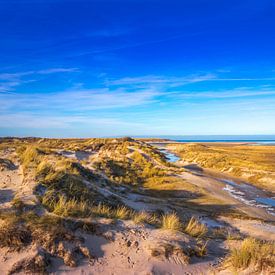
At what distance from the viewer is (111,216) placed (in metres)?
9.28

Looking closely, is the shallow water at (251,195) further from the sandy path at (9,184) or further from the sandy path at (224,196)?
the sandy path at (9,184)

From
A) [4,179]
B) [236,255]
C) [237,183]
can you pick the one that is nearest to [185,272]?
[236,255]

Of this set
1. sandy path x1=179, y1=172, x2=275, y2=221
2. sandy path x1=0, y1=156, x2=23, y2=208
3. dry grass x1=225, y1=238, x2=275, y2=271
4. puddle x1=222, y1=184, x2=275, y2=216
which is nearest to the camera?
dry grass x1=225, y1=238, x2=275, y2=271

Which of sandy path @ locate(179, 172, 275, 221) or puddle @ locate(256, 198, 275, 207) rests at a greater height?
sandy path @ locate(179, 172, 275, 221)

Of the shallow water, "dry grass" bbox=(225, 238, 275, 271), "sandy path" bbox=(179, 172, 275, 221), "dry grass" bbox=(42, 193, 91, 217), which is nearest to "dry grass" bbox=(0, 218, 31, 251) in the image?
"dry grass" bbox=(42, 193, 91, 217)

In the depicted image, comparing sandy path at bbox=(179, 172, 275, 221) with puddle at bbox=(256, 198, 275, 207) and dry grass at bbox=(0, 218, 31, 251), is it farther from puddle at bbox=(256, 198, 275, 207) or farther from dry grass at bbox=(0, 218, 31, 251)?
dry grass at bbox=(0, 218, 31, 251)

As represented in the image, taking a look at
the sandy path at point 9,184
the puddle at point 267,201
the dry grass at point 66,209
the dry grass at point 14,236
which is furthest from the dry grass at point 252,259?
the puddle at point 267,201

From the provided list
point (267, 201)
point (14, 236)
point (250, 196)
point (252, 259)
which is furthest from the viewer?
point (250, 196)

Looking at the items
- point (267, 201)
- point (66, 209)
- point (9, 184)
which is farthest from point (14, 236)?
point (267, 201)

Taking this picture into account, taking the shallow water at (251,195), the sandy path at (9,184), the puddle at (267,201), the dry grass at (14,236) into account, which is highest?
the sandy path at (9,184)

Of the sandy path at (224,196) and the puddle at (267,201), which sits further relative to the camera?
the puddle at (267,201)

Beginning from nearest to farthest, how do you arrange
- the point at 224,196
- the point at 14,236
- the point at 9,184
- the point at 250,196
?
the point at 14,236
the point at 9,184
the point at 224,196
the point at 250,196

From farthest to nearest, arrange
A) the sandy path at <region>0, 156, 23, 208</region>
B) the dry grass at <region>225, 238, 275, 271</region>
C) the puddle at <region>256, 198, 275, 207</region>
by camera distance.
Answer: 1. the puddle at <region>256, 198, 275, 207</region>
2. the sandy path at <region>0, 156, 23, 208</region>
3. the dry grass at <region>225, 238, 275, 271</region>

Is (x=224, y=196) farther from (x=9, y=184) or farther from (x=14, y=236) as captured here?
(x=14, y=236)
